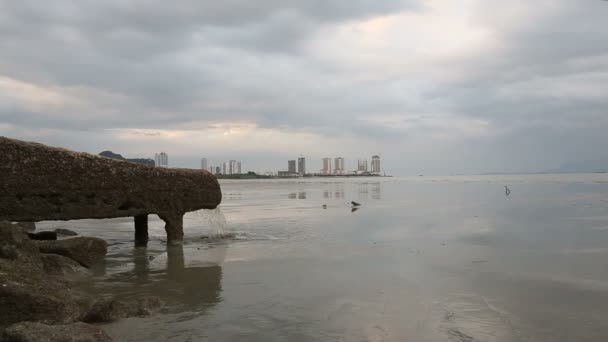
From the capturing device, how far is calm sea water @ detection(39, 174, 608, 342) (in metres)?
6.08

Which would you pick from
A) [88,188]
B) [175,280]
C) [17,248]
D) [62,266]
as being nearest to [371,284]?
[175,280]

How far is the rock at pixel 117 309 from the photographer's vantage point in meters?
6.20

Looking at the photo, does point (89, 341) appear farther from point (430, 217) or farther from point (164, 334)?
point (430, 217)

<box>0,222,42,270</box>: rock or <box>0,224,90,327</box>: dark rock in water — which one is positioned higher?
<box>0,222,42,270</box>: rock

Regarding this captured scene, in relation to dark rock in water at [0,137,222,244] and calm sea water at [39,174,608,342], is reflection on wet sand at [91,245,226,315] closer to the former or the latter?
calm sea water at [39,174,608,342]

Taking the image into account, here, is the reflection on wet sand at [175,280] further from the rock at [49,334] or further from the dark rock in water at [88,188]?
the rock at [49,334]

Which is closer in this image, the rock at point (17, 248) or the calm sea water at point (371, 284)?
the calm sea water at point (371, 284)

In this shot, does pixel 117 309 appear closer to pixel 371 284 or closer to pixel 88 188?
pixel 371 284

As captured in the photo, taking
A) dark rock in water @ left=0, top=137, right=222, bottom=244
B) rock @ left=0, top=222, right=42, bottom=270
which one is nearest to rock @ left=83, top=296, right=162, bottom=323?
rock @ left=0, top=222, right=42, bottom=270

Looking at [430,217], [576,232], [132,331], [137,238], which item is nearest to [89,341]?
[132,331]

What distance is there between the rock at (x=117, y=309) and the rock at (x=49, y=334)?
1058 mm

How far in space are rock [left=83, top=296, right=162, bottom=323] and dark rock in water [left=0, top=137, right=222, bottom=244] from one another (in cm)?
559

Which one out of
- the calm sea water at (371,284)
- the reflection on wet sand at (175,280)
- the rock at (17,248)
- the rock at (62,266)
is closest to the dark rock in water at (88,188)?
the calm sea water at (371,284)

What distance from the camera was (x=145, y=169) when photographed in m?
12.8
